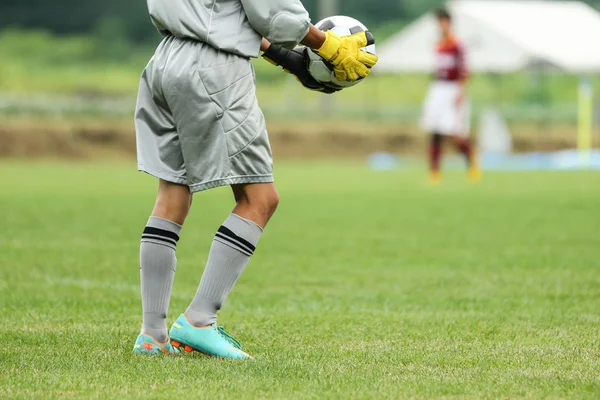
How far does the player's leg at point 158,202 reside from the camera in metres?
4.61

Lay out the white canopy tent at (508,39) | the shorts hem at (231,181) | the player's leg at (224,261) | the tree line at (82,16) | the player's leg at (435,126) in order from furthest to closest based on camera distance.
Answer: the tree line at (82,16), the white canopy tent at (508,39), the player's leg at (435,126), the player's leg at (224,261), the shorts hem at (231,181)

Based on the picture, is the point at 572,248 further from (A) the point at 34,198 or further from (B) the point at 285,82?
(B) the point at 285,82

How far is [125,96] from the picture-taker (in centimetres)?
2956

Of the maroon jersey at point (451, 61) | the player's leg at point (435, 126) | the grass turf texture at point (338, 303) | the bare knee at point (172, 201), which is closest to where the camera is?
the grass turf texture at point (338, 303)

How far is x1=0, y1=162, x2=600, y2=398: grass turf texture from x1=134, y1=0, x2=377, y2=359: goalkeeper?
273 millimetres

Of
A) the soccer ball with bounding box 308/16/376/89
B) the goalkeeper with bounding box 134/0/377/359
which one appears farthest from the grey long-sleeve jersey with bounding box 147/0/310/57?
the soccer ball with bounding box 308/16/376/89

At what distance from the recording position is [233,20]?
179 inches

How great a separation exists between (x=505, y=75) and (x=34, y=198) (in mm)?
22133

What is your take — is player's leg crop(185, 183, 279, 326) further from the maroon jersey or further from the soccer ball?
the maroon jersey

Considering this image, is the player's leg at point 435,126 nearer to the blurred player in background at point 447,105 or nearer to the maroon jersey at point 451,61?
the blurred player in background at point 447,105

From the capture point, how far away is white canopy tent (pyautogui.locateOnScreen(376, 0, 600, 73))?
90.7ft

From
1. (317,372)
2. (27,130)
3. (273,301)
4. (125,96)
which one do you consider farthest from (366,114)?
(317,372)

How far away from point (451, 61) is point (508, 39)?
420 inches

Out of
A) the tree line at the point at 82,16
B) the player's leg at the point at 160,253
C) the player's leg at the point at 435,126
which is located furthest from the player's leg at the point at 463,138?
the player's leg at the point at 160,253
